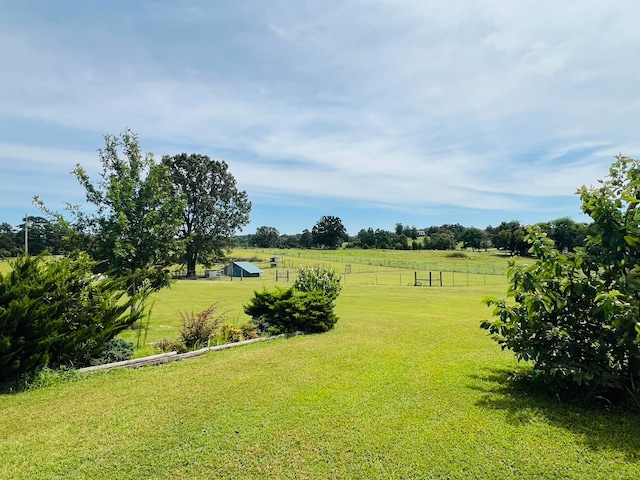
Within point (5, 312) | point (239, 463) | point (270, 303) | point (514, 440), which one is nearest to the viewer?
point (239, 463)

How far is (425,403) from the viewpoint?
174 inches

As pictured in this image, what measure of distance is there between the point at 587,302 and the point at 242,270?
40793 mm

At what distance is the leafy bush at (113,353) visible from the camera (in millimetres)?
6182

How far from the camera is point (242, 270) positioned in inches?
1704

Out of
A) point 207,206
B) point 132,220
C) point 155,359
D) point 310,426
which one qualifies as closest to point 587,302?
point 310,426

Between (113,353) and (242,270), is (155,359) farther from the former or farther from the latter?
(242,270)

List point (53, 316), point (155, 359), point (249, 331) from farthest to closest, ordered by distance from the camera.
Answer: point (249, 331), point (155, 359), point (53, 316)

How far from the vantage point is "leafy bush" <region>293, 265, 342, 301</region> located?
34.0ft

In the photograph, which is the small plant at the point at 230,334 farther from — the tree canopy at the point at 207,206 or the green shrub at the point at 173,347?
the tree canopy at the point at 207,206

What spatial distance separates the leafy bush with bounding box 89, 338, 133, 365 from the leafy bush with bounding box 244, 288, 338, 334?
3054mm

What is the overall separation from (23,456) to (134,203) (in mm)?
8342

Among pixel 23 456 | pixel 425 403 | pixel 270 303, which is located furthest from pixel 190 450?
pixel 270 303

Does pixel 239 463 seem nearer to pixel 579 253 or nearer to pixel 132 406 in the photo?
pixel 132 406

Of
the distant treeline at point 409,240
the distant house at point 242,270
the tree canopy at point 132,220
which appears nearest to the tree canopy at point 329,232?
the distant treeline at point 409,240
